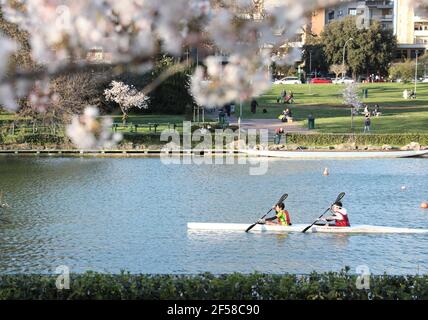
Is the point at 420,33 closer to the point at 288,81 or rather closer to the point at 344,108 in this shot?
the point at 288,81

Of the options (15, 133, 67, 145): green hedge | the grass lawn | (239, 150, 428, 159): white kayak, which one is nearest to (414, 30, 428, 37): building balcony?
the grass lawn

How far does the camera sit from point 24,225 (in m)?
27.0

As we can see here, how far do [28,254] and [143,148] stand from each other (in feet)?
90.1

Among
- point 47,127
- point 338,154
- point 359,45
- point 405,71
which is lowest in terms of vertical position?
point 338,154

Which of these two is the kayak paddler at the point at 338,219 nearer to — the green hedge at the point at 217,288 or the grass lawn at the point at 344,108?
the green hedge at the point at 217,288

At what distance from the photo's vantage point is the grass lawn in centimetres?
5671

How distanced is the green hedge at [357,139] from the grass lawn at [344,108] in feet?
10.5

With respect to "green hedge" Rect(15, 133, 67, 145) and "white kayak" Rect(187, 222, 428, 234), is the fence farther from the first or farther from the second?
"white kayak" Rect(187, 222, 428, 234)

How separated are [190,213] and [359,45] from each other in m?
66.9

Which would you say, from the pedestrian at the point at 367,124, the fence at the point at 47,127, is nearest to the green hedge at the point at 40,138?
the fence at the point at 47,127

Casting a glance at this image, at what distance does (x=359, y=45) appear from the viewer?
91.6 metres

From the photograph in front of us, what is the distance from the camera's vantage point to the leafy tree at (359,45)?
90.4 metres

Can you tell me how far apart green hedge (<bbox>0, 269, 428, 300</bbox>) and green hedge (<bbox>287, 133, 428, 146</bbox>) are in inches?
1486

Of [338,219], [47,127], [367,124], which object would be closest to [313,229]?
[338,219]
